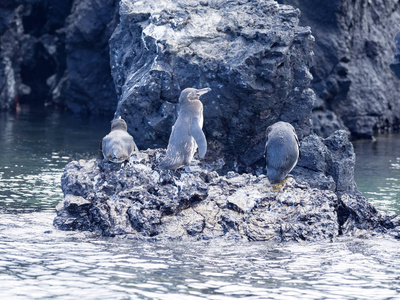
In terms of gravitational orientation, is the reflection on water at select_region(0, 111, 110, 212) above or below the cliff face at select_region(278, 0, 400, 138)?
below

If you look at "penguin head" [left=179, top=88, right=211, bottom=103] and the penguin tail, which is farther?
"penguin head" [left=179, top=88, right=211, bottom=103]

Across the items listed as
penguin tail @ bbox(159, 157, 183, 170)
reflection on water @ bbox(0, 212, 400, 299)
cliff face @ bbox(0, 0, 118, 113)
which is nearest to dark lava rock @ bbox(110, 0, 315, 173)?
penguin tail @ bbox(159, 157, 183, 170)

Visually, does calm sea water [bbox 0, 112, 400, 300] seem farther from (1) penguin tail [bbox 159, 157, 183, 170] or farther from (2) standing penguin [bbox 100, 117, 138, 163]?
(1) penguin tail [bbox 159, 157, 183, 170]

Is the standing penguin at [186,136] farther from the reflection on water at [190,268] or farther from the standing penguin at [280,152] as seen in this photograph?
the reflection on water at [190,268]

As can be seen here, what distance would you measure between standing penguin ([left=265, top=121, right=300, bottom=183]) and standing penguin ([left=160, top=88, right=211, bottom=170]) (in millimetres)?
1024

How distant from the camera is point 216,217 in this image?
10.5 m

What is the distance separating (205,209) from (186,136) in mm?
1518

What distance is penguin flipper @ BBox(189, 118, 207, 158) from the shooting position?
11.5 m

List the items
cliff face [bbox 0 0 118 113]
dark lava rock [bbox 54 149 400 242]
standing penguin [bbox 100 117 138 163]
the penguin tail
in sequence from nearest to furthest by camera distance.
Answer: dark lava rock [bbox 54 149 400 242] < the penguin tail < standing penguin [bbox 100 117 138 163] < cliff face [bbox 0 0 118 113]

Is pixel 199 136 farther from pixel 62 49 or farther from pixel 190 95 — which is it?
pixel 62 49

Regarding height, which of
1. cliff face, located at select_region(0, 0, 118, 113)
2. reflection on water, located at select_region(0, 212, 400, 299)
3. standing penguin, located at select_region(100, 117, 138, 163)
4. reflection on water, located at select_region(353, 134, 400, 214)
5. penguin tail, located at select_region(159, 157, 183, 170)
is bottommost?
reflection on water, located at select_region(0, 212, 400, 299)

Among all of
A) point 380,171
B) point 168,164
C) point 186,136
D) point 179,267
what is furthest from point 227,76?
point 179,267

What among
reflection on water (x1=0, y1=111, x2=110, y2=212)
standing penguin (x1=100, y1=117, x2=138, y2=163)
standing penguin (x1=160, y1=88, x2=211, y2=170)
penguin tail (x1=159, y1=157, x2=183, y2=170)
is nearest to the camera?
penguin tail (x1=159, y1=157, x2=183, y2=170)

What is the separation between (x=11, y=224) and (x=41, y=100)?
26.4 m
